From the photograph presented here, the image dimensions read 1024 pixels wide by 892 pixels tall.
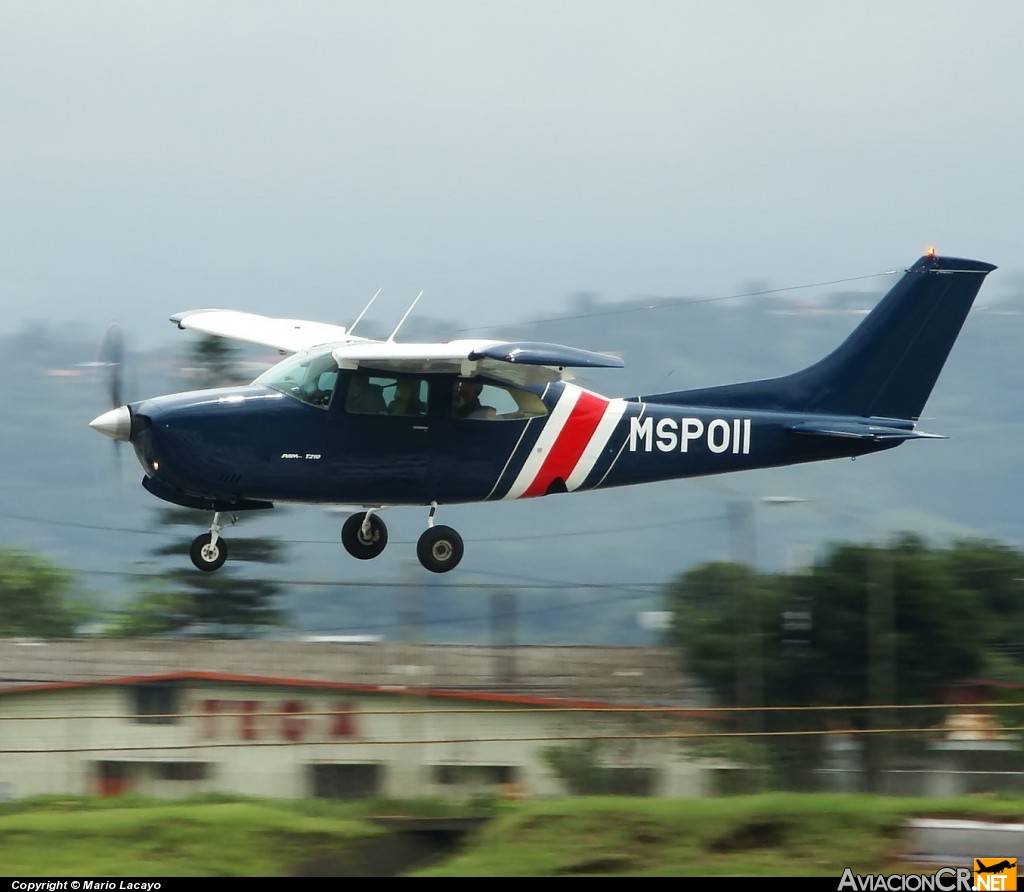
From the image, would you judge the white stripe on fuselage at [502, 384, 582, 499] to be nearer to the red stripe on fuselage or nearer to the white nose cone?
the red stripe on fuselage

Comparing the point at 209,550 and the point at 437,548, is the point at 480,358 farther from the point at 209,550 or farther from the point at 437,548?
the point at 209,550

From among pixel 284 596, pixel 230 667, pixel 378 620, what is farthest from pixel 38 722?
pixel 284 596

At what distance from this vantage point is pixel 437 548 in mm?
17812

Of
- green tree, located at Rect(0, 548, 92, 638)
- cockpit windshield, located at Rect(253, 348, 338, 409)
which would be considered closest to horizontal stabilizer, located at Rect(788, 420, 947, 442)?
cockpit windshield, located at Rect(253, 348, 338, 409)

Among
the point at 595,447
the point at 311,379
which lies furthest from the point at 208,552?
the point at 595,447

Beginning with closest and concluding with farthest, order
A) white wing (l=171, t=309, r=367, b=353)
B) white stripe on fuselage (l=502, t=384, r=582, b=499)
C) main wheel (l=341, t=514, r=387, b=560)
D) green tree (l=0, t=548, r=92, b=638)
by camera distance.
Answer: white stripe on fuselage (l=502, t=384, r=582, b=499)
main wheel (l=341, t=514, r=387, b=560)
white wing (l=171, t=309, r=367, b=353)
green tree (l=0, t=548, r=92, b=638)

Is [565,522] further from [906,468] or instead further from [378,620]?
[378,620]

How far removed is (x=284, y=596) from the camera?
46250 mm

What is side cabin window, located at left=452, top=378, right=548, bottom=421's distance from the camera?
16.7m

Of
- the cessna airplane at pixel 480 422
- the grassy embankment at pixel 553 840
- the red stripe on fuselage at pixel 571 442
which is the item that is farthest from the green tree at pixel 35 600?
the red stripe on fuselage at pixel 571 442

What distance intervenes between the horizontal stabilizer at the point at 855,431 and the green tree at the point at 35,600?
28723mm

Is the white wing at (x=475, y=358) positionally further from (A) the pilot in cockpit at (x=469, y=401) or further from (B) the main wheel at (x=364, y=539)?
(B) the main wheel at (x=364, y=539)

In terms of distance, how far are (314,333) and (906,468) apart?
5873 inches

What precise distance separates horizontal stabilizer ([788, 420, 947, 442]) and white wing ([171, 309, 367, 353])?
5.62 m
